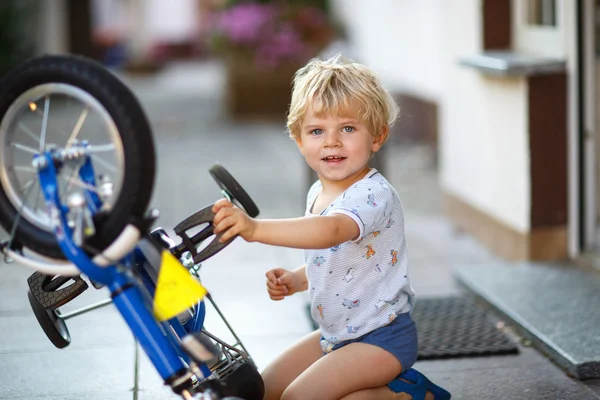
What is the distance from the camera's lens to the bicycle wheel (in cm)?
246

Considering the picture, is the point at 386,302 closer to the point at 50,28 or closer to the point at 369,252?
the point at 369,252

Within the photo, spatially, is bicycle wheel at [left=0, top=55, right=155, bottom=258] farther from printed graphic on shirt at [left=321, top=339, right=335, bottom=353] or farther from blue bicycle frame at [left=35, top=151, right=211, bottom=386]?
printed graphic on shirt at [left=321, top=339, right=335, bottom=353]

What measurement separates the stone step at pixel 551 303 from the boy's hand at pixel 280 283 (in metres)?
A: 1.25

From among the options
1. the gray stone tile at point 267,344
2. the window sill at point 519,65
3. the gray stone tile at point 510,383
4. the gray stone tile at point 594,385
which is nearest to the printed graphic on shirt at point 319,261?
the gray stone tile at point 510,383

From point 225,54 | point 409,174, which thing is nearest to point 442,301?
point 409,174

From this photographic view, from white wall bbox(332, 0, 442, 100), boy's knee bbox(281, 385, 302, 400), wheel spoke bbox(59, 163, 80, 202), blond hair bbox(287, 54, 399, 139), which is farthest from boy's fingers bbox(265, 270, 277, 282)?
white wall bbox(332, 0, 442, 100)

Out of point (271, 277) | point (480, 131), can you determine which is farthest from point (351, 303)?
point (480, 131)

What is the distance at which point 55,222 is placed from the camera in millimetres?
2490

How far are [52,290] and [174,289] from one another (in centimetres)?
78

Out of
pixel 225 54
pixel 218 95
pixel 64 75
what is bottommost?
pixel 218 95

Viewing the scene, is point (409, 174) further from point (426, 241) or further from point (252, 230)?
point (252, 230)

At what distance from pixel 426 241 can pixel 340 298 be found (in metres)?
3.28

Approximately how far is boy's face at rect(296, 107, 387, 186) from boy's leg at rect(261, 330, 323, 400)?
63 centimetres

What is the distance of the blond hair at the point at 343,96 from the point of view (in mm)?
2961
